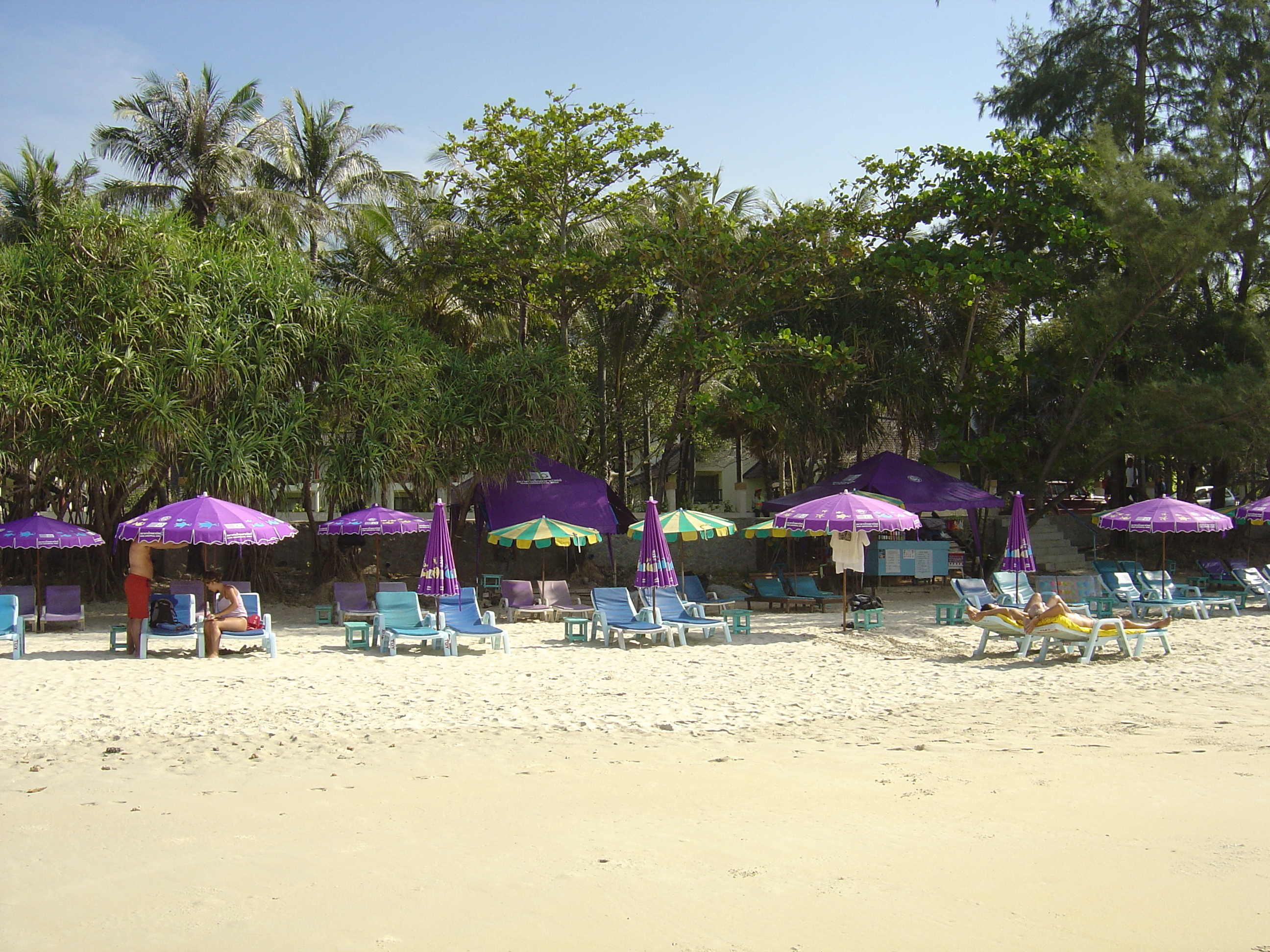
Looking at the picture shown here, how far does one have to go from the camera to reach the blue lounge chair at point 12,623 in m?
12.8

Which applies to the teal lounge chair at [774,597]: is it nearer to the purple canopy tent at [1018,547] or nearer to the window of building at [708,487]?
the purple canopy tent at [1018,547]

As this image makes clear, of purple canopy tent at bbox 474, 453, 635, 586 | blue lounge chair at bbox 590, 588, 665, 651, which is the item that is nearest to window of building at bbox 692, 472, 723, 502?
purple canopy tent at bbox 474, 453, 635, 586

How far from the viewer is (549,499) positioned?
851 inches

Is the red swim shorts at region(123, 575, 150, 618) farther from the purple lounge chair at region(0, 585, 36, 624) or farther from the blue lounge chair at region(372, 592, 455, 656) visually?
the blue lounge chair at region(372, 592, 455, 656)

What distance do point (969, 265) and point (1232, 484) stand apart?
12719 millimetres

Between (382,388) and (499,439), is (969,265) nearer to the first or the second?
(499,439)

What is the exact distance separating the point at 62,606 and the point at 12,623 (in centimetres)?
207

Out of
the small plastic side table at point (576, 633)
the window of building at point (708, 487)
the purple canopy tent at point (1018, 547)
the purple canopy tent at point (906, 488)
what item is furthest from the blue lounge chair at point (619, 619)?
the window of building at point (708, 487)

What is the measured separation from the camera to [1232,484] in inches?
1114

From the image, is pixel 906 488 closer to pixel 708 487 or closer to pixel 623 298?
pixel 623 298

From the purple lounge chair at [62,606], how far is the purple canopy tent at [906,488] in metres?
12.9

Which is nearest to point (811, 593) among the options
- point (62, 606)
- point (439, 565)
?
point (439, 565)

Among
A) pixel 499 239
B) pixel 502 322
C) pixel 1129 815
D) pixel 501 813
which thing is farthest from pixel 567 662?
pixel 502 322

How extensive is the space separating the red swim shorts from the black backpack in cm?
24
